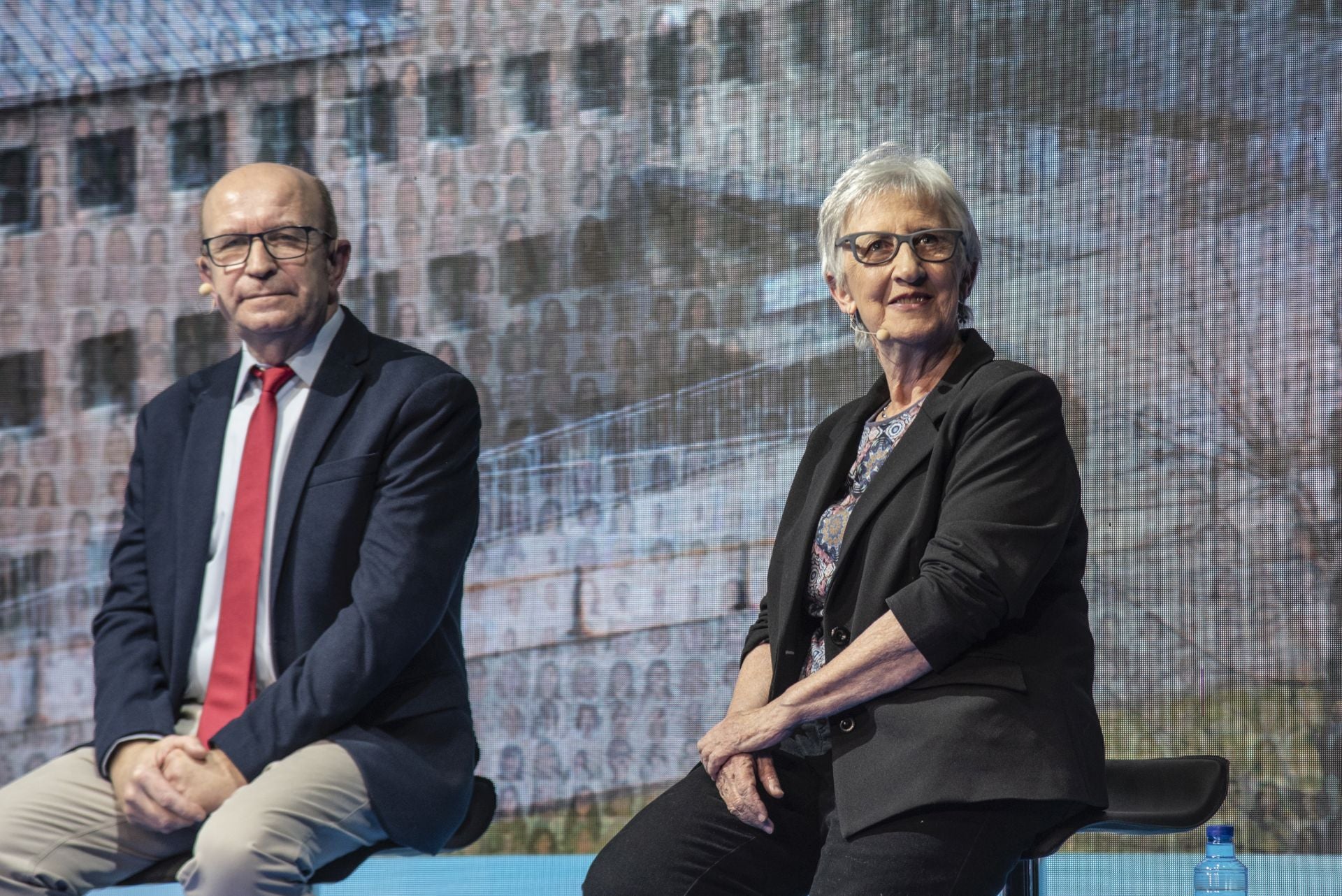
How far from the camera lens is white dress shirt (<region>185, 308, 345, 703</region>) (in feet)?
7.41

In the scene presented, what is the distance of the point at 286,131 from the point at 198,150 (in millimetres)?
249

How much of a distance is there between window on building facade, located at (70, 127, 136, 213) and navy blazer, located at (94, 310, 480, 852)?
149cm

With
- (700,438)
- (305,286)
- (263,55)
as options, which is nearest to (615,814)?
(700,438)

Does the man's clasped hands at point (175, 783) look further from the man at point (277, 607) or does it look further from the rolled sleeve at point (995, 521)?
the rolled sleeve at point (995, 521)

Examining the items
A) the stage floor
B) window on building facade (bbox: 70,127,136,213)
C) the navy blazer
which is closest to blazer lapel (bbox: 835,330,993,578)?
the navy blazer

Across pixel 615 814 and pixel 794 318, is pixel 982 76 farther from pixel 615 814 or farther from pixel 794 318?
pixel 615 814

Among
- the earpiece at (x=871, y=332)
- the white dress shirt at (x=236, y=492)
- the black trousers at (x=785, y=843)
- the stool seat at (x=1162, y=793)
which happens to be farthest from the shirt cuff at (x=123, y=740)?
the stool seat at (x=1162, y=793)

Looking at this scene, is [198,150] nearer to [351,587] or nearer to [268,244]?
[268,244]

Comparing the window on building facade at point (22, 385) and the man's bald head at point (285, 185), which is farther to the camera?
the window on building facade at point (22, 385)

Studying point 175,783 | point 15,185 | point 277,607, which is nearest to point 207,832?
point 175,783

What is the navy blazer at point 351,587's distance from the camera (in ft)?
7.00

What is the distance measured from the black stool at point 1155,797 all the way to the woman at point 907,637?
0.28m

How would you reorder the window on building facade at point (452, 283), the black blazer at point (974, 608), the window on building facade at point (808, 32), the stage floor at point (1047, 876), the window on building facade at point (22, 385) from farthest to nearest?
the window on building facade at point (22, 385)
the window on building facade at point (452, 283)
the window on building facade at point (808, 32)
the stage floor at point (1047, 876)
the black blazer at point (974, 608)

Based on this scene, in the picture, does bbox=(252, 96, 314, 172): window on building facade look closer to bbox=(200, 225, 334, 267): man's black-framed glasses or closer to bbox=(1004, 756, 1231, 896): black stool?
bbox=(200, 225, 334, 267): man's black-framed glasses
